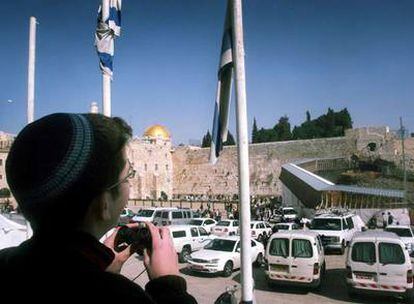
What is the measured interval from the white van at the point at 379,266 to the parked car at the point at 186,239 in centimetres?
789

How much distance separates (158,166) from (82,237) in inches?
2851

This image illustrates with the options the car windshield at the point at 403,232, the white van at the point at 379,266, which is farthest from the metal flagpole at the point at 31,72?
the car windshield at the point at 403,232

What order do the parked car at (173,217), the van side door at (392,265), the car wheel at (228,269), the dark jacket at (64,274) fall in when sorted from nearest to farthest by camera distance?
the dark jacket at (64,274)
the van side door at (392,265)
the car wheel at (228,269)
the parked car at (173,217)

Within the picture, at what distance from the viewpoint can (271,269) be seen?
1301 cm

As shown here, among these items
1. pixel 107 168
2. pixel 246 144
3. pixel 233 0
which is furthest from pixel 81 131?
pixel 233 0

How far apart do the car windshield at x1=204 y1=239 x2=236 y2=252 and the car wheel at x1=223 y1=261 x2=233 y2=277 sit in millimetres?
635

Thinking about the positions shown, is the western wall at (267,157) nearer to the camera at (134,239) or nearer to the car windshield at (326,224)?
the car windshield at (326,224)

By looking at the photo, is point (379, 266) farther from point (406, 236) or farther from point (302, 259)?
point (406, 236)

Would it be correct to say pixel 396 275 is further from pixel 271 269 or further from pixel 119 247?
pixel 119 247

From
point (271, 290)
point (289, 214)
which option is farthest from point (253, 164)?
point (271, 290)

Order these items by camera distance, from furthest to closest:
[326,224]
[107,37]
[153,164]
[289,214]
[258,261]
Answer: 1. [153,164]
2. [289,214]
3. [326,224]
4. [258,261]
5. [107,37]

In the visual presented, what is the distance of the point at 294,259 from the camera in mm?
12688

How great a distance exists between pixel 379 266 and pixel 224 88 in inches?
311

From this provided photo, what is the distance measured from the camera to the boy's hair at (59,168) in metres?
1.11
